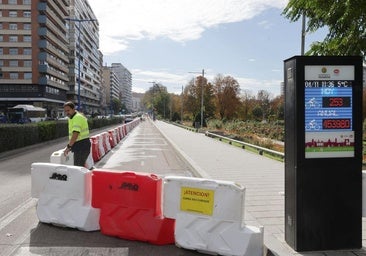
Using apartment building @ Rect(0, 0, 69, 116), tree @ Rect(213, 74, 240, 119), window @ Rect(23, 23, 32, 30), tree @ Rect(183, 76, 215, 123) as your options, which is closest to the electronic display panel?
tree @ Rect(183, 76, 215, 123)

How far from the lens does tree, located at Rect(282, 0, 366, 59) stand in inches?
289

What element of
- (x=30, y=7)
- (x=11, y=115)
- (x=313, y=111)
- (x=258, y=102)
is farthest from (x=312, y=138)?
(x=258, y=102)

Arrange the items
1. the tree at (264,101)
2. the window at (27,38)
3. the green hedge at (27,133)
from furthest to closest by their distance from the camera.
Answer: the tree at (264,101)
the window at (27,38)
the green hedge at (27,133)

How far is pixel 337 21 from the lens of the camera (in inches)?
307

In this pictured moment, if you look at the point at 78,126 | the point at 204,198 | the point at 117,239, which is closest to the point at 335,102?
the point at 204,198

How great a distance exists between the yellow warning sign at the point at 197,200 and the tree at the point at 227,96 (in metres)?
74.2

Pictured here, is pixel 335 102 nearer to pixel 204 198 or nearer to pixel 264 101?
pixel 204 198

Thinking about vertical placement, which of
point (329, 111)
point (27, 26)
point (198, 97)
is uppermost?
point (27, 26)

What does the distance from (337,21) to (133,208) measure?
503 centimetres

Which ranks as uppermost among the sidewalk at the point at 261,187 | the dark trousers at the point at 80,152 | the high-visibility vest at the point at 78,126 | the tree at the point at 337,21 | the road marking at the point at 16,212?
the tree at the point at 337,21

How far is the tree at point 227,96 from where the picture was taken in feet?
262

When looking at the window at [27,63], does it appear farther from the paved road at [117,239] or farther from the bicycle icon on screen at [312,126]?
the bicycle icon on screen at [312,126]

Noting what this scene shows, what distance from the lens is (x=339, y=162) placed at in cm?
492

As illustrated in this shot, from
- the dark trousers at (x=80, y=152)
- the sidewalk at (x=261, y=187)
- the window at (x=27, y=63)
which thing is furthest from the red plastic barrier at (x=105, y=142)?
the window at (x=27, y=63)
